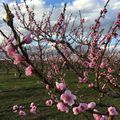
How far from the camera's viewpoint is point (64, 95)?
2.48 metres

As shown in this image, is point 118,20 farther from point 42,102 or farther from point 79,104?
point 42,102

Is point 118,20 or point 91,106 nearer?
point 91,106

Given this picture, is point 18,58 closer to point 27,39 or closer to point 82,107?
point 27,39

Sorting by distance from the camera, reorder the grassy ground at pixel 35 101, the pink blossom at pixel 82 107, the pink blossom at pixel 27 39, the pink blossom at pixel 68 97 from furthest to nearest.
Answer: the grassy ground at pixel 35 101 < the pink blossom at pixel 82 107 < the pink blossom at pixel 68 97 < the pink blossom at pixel 27 39

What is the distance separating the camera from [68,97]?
8.16 ft

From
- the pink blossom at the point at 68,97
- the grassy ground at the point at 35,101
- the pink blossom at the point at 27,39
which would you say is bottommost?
the pink blossom at the point at 68,97

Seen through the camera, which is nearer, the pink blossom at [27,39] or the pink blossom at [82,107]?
the pink blossom at [27,39]

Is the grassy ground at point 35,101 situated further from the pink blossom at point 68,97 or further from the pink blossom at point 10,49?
the pink blossom at point 10,49

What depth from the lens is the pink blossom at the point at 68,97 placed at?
247 cm

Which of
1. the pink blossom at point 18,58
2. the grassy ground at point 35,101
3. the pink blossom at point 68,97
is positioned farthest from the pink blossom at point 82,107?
the grassy ground at point 35,101

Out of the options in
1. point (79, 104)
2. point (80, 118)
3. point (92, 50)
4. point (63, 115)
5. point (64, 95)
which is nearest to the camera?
point (64, 95)

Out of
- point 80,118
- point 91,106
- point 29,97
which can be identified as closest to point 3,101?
point 29,97

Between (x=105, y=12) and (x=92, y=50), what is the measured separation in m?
0.74

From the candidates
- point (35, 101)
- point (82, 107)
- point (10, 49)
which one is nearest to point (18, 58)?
point (10, 49)
